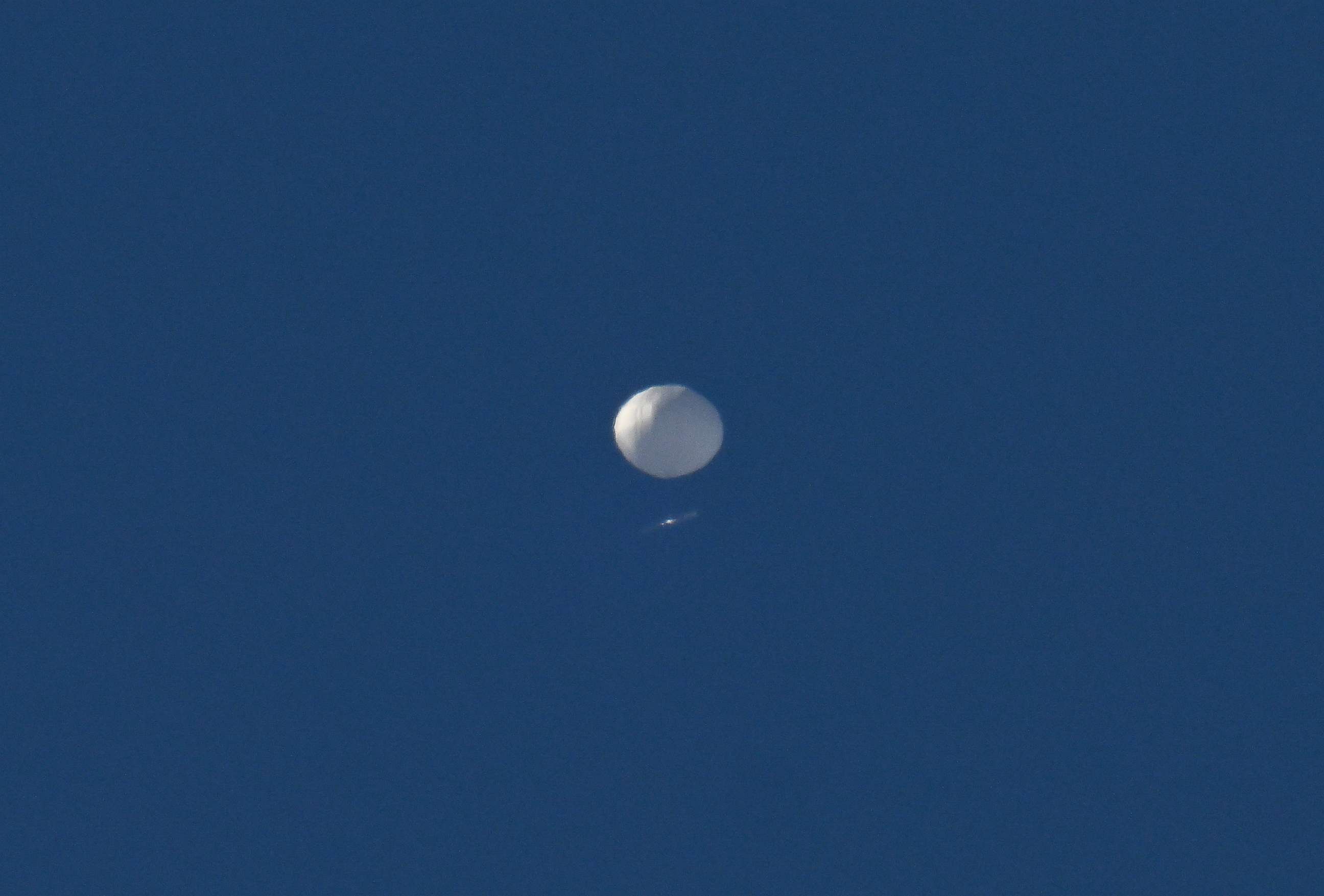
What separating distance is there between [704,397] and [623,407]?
0.96 feet

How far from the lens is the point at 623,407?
6.27m

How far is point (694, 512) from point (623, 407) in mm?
453

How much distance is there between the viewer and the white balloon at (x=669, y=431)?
241 inches

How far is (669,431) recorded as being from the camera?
6.10 meters

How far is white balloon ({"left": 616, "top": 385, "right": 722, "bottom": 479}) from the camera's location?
6.11 metres

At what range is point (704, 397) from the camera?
249 inches

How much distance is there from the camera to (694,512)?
638cm

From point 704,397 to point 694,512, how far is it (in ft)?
1.33
